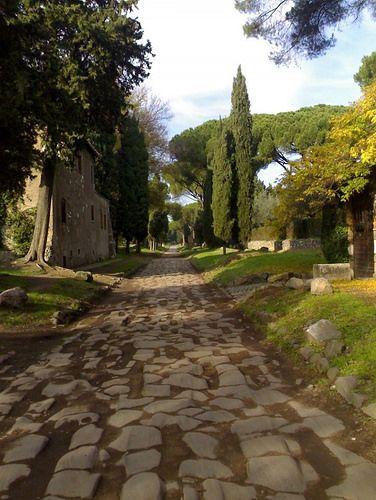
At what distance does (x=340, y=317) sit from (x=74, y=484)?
4895mm

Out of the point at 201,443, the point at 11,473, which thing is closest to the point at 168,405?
the point at 201,443

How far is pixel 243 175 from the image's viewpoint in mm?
34250

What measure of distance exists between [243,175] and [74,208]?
46.9 ft

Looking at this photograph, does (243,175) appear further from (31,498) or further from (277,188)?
(31,498)

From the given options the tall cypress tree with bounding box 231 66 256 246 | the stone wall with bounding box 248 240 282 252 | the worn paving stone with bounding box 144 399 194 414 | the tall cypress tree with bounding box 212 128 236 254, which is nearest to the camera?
the worn paving stone with bounding box 144 399 194 414

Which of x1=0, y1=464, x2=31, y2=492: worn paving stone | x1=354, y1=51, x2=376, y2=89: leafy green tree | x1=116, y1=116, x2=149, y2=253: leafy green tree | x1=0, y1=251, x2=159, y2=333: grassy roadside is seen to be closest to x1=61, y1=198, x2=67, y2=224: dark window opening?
x1=0, y1=251, x2=159, y2=333: grassy roadside

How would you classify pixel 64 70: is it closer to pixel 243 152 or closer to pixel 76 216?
pixel 76 216

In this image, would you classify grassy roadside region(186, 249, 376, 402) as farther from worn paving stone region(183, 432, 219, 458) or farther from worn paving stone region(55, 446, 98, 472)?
worn paving stone region(55, 446, 98, 472)

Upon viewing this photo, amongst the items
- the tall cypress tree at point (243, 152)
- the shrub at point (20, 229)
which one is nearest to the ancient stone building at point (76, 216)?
the shrub at point (20, 229)

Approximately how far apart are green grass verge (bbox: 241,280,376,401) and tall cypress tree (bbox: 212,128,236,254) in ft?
77.4

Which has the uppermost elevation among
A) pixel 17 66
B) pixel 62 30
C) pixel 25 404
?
pixel 62 30

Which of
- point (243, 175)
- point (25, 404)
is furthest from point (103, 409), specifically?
point (243, 175)

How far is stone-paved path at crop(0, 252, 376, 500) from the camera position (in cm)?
321

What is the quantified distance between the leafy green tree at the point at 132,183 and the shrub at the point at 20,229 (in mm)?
18072
